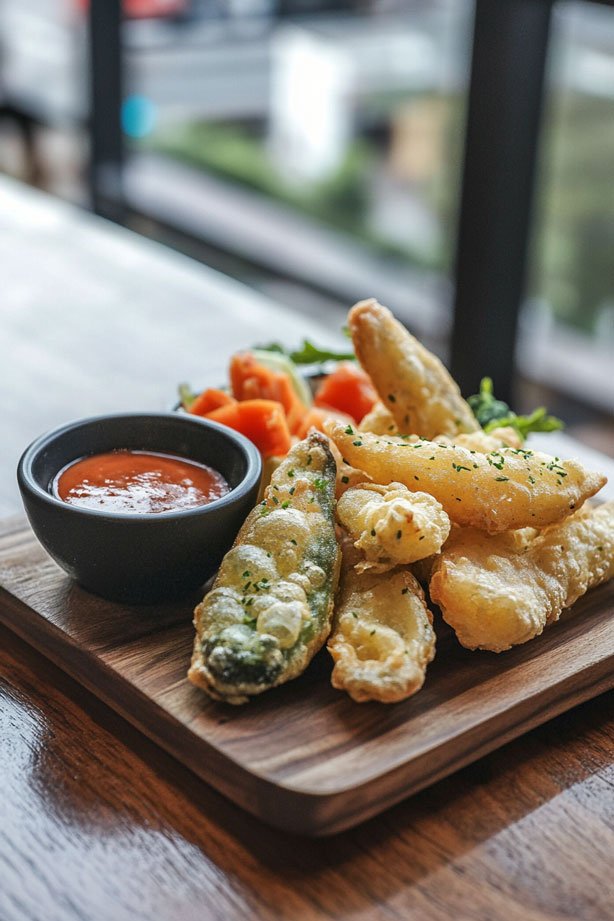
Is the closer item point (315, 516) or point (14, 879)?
point (14, 879)

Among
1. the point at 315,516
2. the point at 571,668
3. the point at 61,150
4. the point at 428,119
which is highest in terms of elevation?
the point at 315,516

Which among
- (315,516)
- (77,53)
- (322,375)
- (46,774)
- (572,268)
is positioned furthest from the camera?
(77,53)

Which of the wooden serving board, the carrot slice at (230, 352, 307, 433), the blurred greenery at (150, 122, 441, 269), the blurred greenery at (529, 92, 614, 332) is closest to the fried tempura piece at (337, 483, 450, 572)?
the wooden serving board

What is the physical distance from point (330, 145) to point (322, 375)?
14.1 feet

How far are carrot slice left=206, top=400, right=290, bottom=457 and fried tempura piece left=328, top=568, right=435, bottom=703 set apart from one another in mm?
361

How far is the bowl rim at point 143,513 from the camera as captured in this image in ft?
4.38

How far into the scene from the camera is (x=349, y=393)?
1.90 m

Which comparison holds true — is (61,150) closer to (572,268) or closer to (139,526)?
(572,268)

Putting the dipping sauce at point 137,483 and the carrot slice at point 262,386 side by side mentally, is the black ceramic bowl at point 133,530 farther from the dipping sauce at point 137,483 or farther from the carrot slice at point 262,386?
the carrot slice at point 262,386

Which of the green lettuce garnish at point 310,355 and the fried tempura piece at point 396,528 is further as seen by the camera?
the green lettuce garnish at point 310,355

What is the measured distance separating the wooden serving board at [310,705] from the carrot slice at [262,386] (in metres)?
0.45

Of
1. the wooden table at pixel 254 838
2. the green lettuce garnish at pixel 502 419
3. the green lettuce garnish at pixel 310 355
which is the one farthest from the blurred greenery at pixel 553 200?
the wooden table at pixel 254 838

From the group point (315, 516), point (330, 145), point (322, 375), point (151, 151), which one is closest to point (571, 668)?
point (315, 516)

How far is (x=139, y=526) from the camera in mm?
1332
